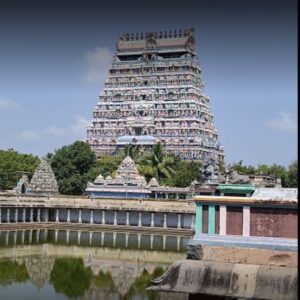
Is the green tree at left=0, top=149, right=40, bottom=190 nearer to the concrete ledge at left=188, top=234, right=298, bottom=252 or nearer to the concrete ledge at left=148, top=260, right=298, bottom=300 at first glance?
the concrete ledge at left=188, top=234, right=298, bottom=252

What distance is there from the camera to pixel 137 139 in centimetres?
6675

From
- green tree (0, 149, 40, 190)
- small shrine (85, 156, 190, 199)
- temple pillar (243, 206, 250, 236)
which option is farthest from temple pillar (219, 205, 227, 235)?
green tree (0, 149, 40, 190)

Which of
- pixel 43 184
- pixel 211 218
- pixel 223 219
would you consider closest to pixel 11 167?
pixel 43 184

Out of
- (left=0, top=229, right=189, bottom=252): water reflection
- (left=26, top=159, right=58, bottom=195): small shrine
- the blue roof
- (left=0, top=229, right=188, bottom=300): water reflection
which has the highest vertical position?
the blue roof

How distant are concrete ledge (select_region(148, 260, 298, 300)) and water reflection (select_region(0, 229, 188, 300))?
19.7 feet

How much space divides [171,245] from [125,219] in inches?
398

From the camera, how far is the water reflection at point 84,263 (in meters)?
21.6

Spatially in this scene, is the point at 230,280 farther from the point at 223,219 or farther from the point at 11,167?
the point at 11,167

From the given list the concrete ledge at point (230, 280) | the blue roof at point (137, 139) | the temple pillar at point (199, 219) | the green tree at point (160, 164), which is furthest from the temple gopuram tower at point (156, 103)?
the concrete ledge at point (230, 280)

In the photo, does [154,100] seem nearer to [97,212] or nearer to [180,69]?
[180,69]

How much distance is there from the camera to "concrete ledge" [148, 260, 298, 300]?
505 inches

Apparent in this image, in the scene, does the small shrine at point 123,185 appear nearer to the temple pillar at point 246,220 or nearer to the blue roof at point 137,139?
the blue roof at point 137,139

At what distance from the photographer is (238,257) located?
14.0 meters

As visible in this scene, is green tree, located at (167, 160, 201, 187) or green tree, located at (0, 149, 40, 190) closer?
green tree, located at (167, 160, 201, 187)
